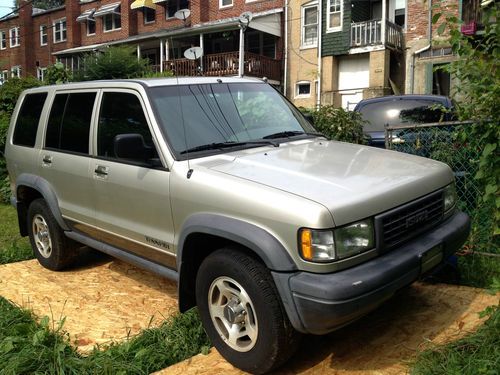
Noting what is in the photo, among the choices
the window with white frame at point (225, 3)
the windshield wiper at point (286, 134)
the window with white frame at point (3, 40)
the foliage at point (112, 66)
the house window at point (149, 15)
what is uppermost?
the window with white frame at point (3, 40)

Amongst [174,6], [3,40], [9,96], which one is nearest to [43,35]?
[3,40]

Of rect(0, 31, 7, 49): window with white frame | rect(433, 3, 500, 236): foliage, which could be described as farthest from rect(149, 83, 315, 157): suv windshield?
rect(0, 31, 7, 49): window with white frame

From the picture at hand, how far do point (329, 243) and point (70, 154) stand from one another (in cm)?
288

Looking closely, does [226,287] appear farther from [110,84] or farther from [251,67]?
[251,67]

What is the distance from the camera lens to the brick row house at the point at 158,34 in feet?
74.6

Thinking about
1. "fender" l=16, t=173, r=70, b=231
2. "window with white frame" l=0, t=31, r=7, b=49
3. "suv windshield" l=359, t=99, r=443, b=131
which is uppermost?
"window with white frame" l=0, t=31, r=7, b=49

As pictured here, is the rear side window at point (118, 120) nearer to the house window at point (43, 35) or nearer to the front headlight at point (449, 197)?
the front headlight at point (449, 197)

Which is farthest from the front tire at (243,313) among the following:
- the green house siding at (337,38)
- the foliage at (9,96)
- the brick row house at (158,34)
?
the green house siding at (337,38)

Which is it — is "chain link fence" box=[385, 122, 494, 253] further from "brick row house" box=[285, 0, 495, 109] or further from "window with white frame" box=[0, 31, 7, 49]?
"window with white frame" box=[0, 31, 7, 49]

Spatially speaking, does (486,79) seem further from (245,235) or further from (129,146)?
(129,146)

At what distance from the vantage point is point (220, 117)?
155 inches

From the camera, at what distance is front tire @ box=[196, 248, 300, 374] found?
113 inches

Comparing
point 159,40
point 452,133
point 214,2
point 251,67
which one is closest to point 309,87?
point 251,67

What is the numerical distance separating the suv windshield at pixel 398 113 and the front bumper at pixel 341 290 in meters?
4.61
